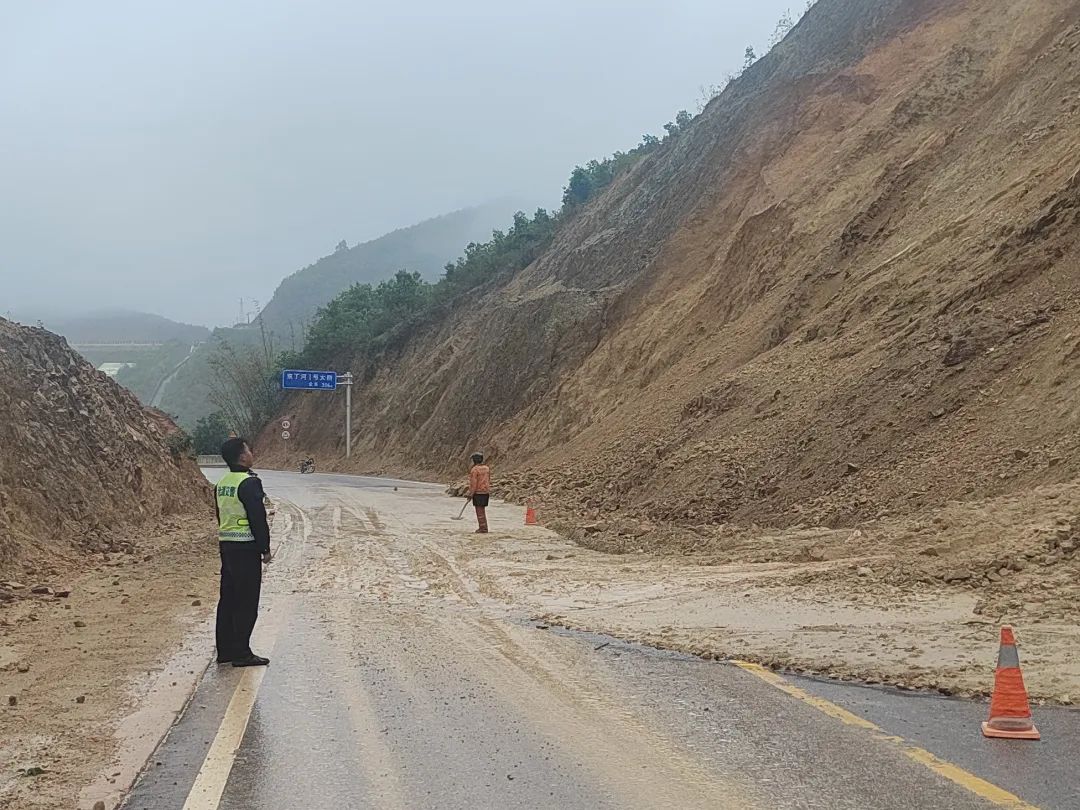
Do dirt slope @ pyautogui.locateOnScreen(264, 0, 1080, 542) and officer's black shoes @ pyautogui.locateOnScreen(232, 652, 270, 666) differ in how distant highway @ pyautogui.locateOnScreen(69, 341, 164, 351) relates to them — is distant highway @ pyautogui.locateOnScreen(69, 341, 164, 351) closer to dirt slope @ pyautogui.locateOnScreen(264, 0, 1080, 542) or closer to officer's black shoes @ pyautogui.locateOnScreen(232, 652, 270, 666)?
dirt slope @ pyautogui.locateOnScreen(264, 0, 1080, 542)

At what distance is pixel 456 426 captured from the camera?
43.7 metres

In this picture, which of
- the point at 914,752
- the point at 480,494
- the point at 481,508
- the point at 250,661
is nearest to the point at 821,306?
the point at 480,494

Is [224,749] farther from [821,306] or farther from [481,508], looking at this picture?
[821,306]

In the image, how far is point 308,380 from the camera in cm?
5981

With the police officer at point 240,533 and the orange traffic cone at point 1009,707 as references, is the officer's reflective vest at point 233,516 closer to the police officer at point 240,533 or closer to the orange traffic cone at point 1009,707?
the police officer at point 240,533

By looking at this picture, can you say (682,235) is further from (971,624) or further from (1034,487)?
(971,624)

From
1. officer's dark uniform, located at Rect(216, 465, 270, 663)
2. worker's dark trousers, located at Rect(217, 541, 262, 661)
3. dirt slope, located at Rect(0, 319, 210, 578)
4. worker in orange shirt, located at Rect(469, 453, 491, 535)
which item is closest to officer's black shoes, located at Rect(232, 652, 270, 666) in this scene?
worker's dark trousers, located at Rect(217, 541, 262, 661)

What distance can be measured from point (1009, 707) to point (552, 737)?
243 centimetres

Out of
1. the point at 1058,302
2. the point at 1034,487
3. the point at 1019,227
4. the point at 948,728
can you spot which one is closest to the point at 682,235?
the point at 1019,227

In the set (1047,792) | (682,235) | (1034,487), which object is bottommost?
(1047,792)

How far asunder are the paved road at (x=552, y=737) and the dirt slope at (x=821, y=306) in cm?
651

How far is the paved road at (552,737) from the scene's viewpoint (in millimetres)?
4840

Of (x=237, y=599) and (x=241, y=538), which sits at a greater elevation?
(x=241, y=538)

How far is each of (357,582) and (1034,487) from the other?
759 centimetres
